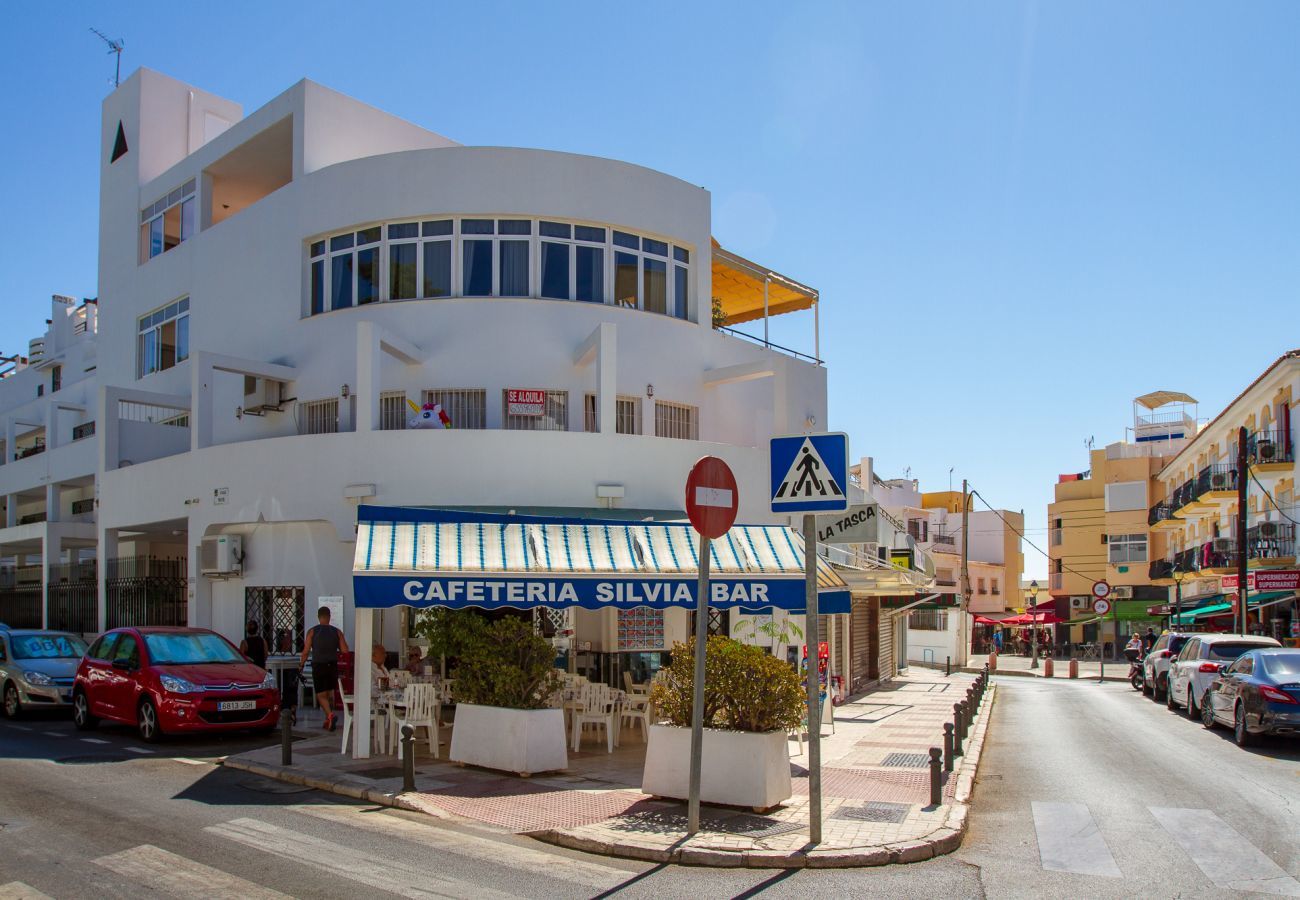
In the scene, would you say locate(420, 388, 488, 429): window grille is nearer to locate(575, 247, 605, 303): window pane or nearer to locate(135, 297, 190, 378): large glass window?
locate(575, 247, 605, 303): window pane

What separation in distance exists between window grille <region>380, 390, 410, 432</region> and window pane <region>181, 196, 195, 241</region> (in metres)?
9.69

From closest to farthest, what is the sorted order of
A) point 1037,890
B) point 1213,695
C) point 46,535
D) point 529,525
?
point 1037,890 < point 529,525 < point 1213,695 < point 46,535

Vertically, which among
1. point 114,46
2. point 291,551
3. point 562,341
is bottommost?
point 291,551

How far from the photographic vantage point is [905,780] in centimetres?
1199

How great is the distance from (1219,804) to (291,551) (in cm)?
1573

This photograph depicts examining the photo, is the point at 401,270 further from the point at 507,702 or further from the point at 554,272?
the point at 507,702

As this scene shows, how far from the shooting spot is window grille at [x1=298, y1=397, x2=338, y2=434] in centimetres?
2127

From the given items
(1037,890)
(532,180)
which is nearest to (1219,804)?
(1037,890)

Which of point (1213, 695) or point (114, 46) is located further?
point (114, 46)

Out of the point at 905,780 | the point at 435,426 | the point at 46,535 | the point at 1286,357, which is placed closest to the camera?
the point at 905,780

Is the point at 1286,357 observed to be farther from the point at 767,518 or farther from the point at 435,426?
the point at 435,426

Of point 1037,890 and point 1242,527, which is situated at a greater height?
point 1242,527

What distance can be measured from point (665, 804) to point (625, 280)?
1331 centimetres

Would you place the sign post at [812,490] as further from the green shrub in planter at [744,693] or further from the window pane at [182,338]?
the window pane at [182,338]
